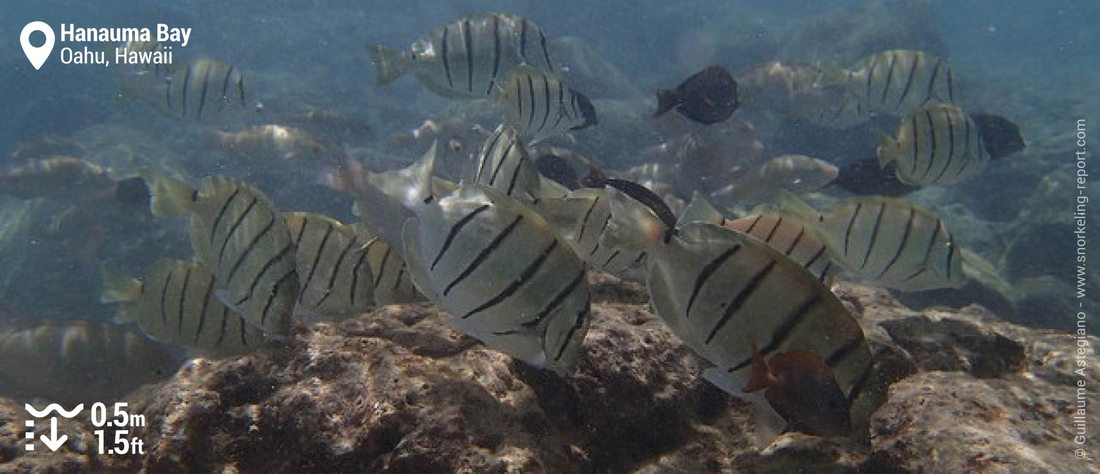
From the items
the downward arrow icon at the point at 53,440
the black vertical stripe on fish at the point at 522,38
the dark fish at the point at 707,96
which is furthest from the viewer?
the dark fish at the point at 707,96

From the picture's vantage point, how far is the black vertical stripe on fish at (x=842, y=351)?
6.45ft

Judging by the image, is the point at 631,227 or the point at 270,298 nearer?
the point at 631,227

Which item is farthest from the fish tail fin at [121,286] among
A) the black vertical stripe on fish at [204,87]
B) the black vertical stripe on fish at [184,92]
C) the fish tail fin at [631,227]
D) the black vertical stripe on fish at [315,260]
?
the black vertical stripe on fish at [184,92]

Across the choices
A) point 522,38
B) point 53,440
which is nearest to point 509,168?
point 522,38

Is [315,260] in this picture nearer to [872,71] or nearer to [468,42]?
[468,42]

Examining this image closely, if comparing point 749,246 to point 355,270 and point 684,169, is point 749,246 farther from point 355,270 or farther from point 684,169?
point 684,169

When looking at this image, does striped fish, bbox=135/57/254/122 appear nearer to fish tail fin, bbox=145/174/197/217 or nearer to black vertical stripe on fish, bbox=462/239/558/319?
fish tail fin, bbox=145/174/197/217

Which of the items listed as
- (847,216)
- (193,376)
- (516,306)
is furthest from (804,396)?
(193,376)

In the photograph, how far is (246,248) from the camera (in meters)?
2.60

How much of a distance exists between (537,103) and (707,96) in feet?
10.8

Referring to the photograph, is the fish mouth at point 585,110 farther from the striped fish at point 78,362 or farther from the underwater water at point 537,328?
the striped fish at point 78,362

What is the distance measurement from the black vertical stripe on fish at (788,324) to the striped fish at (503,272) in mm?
582

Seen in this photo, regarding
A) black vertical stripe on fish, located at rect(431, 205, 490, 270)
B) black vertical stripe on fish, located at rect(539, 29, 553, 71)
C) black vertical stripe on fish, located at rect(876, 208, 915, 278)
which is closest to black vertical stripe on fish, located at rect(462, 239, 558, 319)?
black vertical stripe on fish, located at rect(431, 205, 490, 270)

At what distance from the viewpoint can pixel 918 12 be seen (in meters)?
25.2
